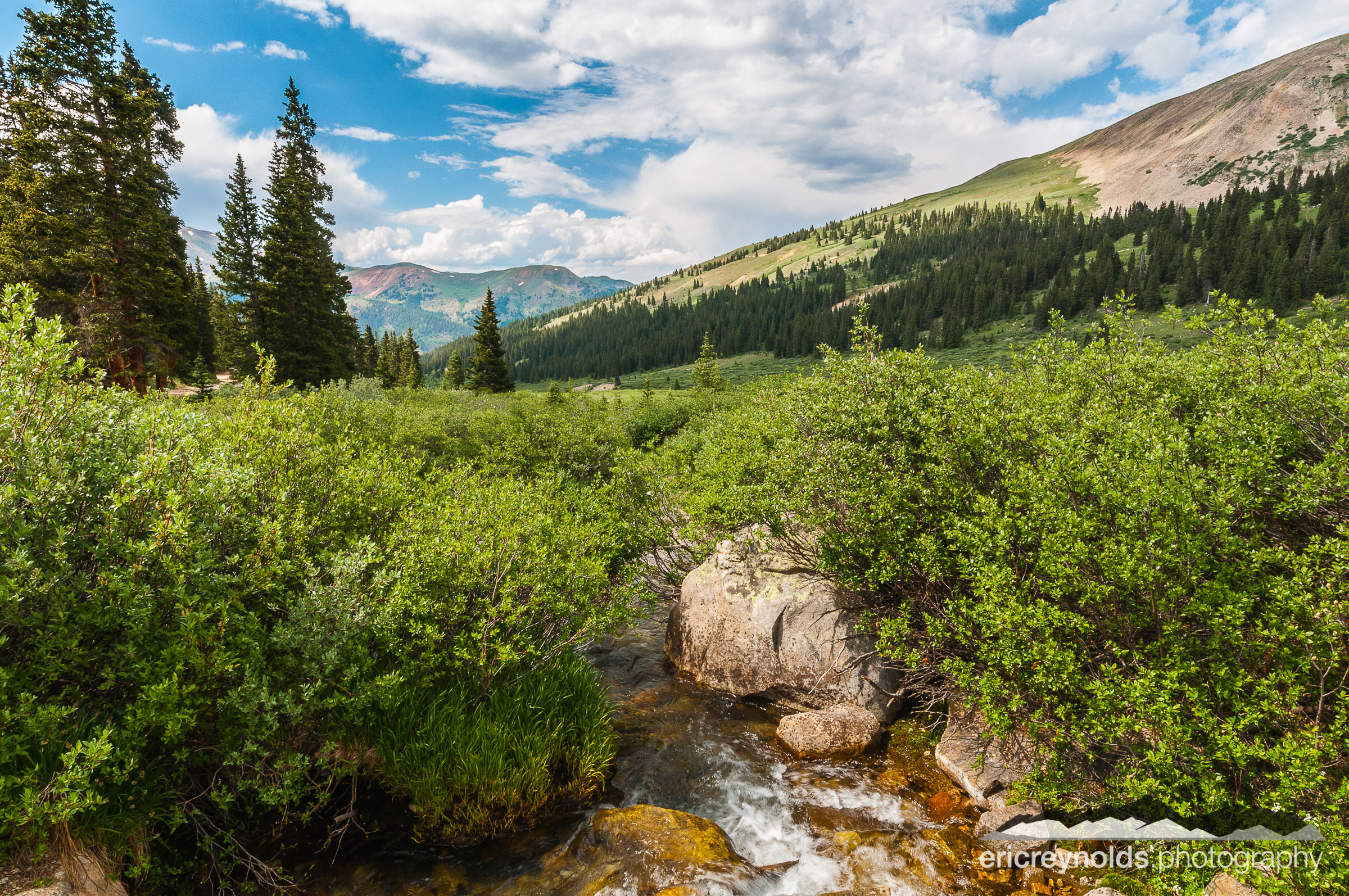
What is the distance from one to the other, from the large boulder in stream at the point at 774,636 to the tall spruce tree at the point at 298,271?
39259mm

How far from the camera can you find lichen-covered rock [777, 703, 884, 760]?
10.4 m

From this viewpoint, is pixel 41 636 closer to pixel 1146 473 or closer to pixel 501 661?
pixel 501 661

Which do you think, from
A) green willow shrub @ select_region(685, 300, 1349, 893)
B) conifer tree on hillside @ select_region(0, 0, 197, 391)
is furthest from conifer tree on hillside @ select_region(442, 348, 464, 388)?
green willow shrub @ select_region(685, 300, 1349, 893)

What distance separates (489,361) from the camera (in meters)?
71.6

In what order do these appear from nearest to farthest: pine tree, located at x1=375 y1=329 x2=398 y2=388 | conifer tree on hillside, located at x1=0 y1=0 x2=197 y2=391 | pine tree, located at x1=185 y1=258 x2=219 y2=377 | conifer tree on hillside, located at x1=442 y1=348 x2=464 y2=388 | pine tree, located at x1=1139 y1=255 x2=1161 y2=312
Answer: conifer tree on hillside, located at x1=0 y1=0 x2=197 y2=391
pine tree, located at x1=185 y1=258 x2=219 y2=377
pine tree, located at x1=375 y1=329 x2=398 y2=388
conifer tree on hillside, located at x1=442 y1=348 x2=464 y2=388
pine tree, located at x1=1139 y1=255 x2=1161 y2=312

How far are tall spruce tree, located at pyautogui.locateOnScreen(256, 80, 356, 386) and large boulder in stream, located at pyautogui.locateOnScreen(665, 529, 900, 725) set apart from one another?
39.3 metres

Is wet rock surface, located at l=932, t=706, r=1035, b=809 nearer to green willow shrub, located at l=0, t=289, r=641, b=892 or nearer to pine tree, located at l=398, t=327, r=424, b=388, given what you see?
green willow shrub, located at l=0, t=289, r=641, b=892

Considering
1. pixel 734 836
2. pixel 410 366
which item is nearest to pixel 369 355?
pixel 410 366

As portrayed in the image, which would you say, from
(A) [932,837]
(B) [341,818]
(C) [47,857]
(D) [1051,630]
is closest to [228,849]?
(B) [341,818]

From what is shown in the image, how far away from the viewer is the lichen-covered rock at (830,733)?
34.2 feet

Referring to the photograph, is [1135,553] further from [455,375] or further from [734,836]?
[455,375]

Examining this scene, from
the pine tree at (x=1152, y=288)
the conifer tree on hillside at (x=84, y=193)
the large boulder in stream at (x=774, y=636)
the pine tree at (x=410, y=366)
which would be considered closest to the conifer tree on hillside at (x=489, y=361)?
the pine tree at (x=410, y=366)

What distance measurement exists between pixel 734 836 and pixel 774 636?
4159mm

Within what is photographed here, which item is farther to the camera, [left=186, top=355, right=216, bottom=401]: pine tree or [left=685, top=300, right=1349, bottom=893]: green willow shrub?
[left=186, top=355, right=216, bottom=401]: pine tree
